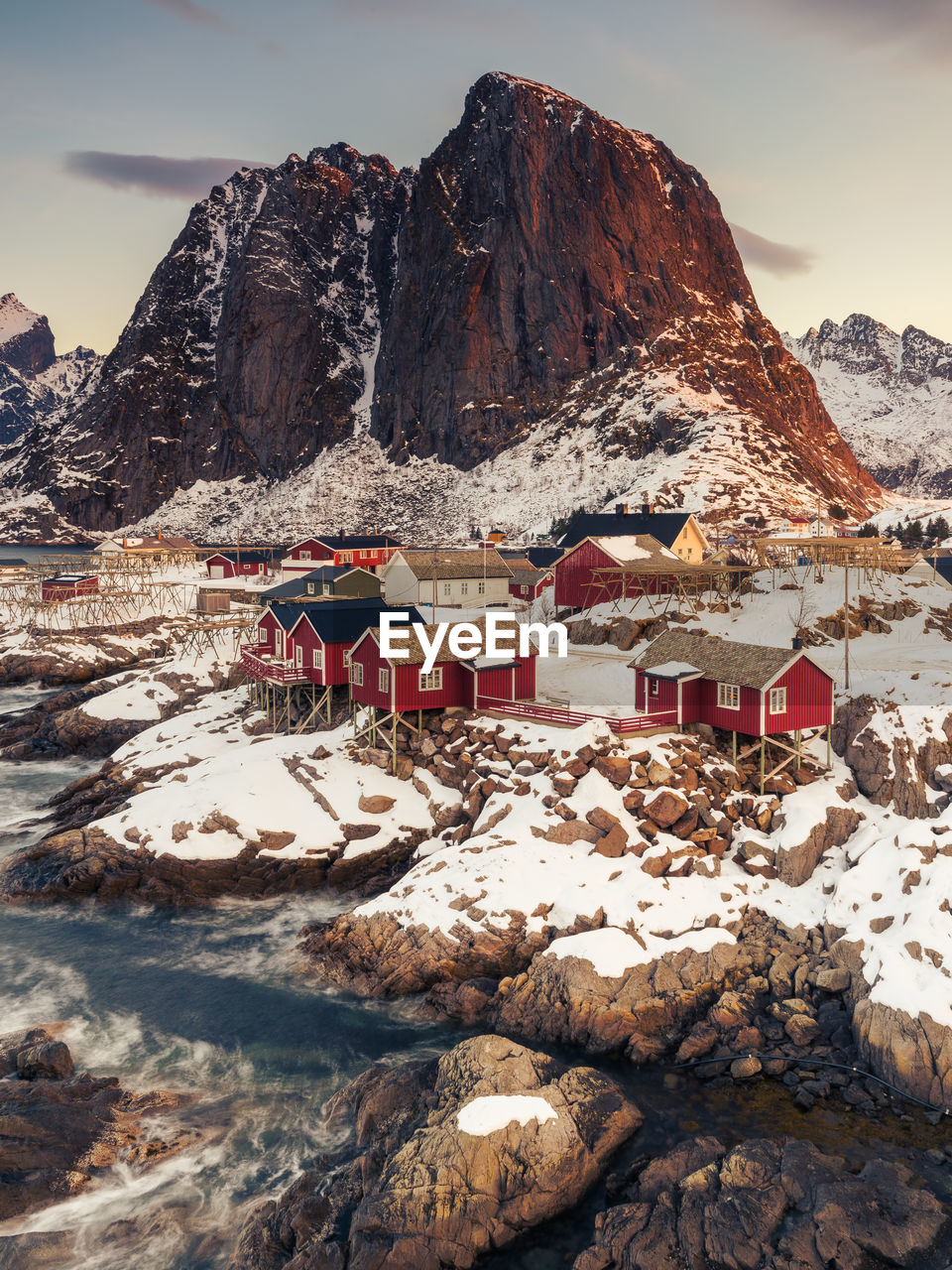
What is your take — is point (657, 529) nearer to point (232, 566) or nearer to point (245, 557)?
point (232, 566)

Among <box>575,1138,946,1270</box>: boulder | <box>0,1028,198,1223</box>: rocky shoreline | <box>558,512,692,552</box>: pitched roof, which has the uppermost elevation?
<box>558,512,692,552</box>: pitched roof

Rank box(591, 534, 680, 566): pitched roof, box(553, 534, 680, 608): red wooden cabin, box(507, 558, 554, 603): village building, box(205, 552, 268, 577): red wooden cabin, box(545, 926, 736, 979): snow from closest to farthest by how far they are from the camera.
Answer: box(545, 926, 736, 979): snow
box(553, 534, 680, 608): red wooden cabin
box(591, 534, 680, 566): pitched roof
box(507, 558, 554, 603): village building
box(205, 552, 268, 577): red wooden cabin

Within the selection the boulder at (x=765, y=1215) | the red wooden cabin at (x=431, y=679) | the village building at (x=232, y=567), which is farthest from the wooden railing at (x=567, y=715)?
the village building at (x=232, y=567)

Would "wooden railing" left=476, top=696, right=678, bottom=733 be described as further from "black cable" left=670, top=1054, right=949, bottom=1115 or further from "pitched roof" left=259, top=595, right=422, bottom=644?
"black cable" left=670, top=1054, right=949, bottom=1115

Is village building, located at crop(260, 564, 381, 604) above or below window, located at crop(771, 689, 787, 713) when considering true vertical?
above

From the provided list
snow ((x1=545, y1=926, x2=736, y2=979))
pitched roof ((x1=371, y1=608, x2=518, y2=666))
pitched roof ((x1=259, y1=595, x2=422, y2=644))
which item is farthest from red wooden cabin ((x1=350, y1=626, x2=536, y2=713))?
snow ((x1=545, y1=926, x2=736, y2=979))

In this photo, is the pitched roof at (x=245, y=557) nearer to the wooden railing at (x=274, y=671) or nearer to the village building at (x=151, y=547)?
the village building at (x=151, y=547)

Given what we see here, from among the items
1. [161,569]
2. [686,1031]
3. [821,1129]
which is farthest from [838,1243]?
[161,569]
